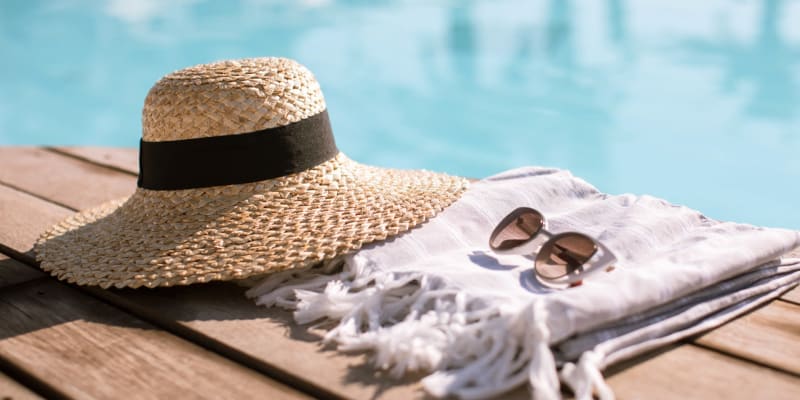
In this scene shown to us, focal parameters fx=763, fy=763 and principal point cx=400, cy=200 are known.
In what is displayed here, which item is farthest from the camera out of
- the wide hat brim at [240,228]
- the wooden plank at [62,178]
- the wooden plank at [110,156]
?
the wooden plank at [110,156]

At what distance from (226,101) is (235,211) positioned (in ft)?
0.64

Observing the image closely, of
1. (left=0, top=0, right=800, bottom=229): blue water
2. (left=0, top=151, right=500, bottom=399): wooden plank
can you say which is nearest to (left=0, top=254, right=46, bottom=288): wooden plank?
(left=0, top=151, right=500, bottom=399): wooden plank

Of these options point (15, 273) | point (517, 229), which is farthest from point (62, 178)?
point (517, 229)

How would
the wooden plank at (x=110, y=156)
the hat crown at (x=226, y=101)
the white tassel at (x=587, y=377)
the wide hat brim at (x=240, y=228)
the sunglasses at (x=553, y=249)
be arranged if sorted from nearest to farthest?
the white tassel at (x=587, y=377) → the sunglasses at (x=553, y=249) → the wide hat brim at (x=240, y=228) → the hat crown at (x=226, y=101) → the wooden plank at (x=110, y=156)

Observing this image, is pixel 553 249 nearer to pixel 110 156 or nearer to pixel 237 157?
pixel 237 157

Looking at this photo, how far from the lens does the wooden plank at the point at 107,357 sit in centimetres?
99

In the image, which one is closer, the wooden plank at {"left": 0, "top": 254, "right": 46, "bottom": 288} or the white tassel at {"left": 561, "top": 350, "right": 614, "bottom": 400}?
the white tassel at {"left": 561, "top": 350, "right": 614, "bottom": 400}

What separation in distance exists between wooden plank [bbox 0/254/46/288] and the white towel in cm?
48

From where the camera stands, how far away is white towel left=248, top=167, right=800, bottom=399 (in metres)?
0.96

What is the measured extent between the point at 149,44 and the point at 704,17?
13.5 ft

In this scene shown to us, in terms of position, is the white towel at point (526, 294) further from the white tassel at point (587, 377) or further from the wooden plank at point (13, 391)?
the wooden plank at point (13, 391)

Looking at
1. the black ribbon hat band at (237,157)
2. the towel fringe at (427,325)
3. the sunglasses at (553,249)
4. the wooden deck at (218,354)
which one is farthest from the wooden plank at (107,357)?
the sunglasses at (553,249)

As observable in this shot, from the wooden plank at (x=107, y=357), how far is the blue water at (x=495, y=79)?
3.10 meters

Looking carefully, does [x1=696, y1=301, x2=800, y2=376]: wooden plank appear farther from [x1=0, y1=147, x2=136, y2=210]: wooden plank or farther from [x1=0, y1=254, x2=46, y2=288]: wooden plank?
[x1=0, y1=147, x2=136, y2=210]: wooden plank
